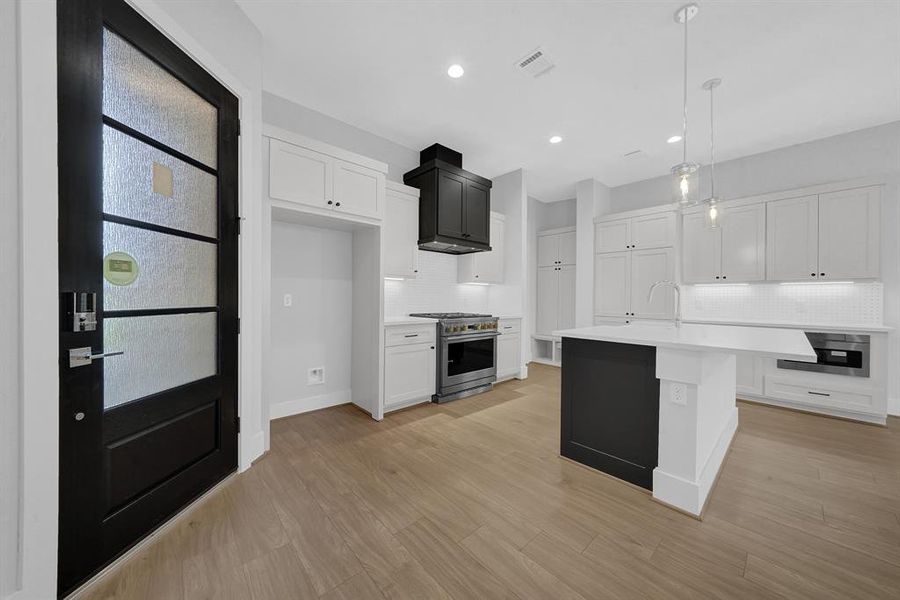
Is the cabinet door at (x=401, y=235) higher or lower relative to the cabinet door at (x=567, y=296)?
higher

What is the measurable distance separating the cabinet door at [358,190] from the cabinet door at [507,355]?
2.32m

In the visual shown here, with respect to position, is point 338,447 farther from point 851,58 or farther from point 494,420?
point 851,58

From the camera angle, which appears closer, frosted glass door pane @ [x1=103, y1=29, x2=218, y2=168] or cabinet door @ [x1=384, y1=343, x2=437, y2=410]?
frosted glass door pane @ [x1=103, y1=29, x2=218, y2=168]

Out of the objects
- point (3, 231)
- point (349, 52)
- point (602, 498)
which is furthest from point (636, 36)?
point (3, 231)

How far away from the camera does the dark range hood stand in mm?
3691

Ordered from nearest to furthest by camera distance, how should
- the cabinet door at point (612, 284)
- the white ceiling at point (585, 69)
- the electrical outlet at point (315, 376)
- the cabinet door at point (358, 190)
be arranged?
the white ceiling at point (585, 69)
the cabinet door at point (358, 190)
the electrical outlet at point (315, 376)
the cabinet door at point (612, 284)

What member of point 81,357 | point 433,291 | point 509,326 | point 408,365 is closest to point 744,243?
point 509,326

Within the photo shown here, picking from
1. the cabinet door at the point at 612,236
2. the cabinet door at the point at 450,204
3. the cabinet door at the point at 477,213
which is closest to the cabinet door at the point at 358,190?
the cabinet door at the point at 450,204

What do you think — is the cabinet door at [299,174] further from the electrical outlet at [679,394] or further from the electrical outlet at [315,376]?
the electrical outlet at [679,394]

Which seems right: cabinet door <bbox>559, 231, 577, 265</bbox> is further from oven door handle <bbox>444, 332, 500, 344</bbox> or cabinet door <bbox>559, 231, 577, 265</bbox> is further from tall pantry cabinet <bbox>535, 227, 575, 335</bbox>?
oven door handle <bbox>444, 332, 500, 344</bbox>

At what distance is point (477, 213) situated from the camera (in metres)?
4.18

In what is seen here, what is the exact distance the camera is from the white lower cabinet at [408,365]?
10.5ft

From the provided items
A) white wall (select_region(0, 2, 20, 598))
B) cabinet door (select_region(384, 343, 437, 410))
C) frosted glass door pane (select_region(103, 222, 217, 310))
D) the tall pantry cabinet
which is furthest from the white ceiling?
cabinet door (select_region(384, 343, 437, 410))

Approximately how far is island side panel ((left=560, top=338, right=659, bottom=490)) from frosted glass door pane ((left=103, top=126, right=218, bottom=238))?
2.49 m
